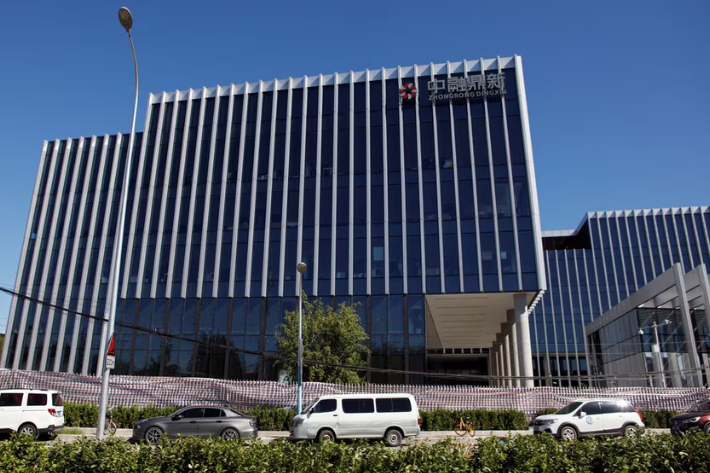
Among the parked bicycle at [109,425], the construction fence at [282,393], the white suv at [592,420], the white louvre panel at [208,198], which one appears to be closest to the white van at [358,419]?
the white suv at [592,420]

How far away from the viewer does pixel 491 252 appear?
3631 centimetres

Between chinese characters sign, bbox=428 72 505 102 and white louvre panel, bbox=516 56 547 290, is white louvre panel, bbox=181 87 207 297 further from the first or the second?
white louvre panel, bbox=516 56 547 290

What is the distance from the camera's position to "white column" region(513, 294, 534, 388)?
35.6 metres

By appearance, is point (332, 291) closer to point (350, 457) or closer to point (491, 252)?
point (491, 252)

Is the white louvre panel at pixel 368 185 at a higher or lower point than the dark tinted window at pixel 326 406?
higher

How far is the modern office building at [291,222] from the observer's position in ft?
121

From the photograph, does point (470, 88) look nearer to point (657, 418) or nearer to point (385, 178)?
point (385, 178)

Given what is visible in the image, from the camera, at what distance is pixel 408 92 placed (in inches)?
1603

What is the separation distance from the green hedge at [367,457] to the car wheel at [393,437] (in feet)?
36.2

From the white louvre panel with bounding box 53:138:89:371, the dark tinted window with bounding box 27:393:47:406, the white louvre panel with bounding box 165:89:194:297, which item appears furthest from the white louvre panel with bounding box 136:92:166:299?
the dark tinted window with bounding box 27:393:47:406

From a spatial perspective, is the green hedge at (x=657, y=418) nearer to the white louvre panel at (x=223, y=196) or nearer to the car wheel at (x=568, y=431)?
the car wheel at (x=568, y=431)

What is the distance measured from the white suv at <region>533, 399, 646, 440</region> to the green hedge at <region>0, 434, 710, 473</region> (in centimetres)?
1184

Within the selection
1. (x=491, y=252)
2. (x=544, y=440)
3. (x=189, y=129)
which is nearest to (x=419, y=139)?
(x=491, y=252)

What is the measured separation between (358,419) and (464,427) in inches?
277
